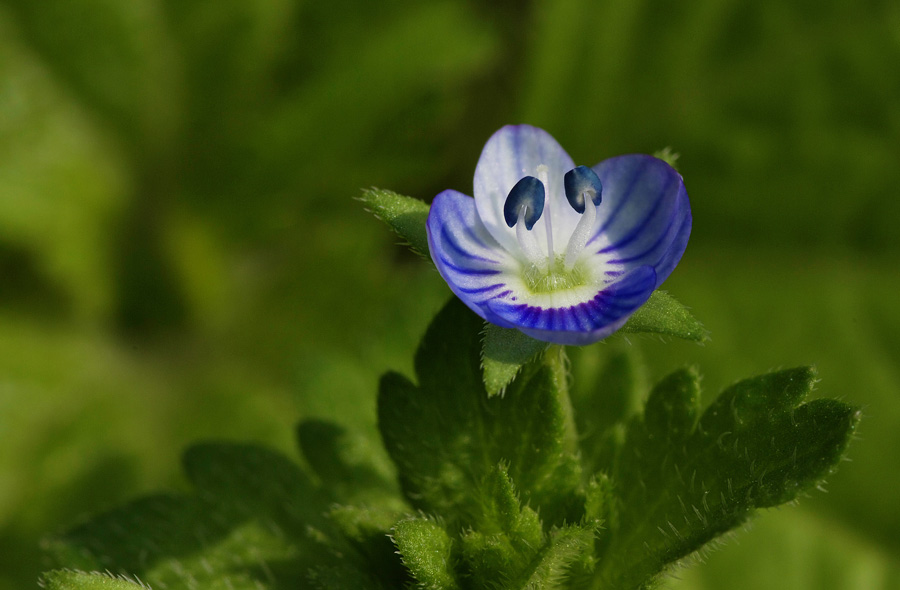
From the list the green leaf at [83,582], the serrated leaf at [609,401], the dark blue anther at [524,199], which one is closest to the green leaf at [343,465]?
the serrated leaf at [609,401]

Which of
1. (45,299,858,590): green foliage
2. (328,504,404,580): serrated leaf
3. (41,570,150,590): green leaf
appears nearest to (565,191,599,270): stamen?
(45,299,858,590): green foliage

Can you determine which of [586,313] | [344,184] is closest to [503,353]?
[586,313]

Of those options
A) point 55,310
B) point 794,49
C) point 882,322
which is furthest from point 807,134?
point 55,310

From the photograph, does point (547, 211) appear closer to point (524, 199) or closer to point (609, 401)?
point (524, 199)

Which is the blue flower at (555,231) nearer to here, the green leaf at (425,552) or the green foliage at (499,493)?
the green foliage at (499,493)

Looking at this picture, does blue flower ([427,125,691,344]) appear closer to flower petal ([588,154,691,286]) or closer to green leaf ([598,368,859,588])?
flower petal ([588,154,691,286])

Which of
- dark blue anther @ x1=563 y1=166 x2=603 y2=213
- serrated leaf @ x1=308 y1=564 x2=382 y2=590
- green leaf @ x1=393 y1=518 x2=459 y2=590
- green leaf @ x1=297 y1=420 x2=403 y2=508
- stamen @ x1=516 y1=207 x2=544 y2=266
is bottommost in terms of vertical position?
serrated leaf @ x1=308 y1=564 x2=382 y2=590
